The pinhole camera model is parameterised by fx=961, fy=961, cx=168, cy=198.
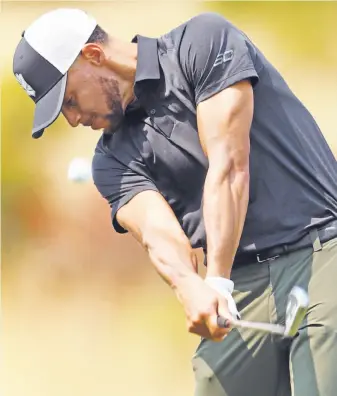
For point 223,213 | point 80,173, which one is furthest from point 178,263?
point 80,173

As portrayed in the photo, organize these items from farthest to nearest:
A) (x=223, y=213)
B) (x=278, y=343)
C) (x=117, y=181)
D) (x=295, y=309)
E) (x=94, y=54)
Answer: (x=117, y=181), (x=94, y=54), (x=278, y=343), (x=223, y=213), (x=295, y=309)

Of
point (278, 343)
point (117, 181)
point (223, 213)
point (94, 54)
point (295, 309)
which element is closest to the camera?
point (295, 309)

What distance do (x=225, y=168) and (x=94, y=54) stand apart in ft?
1.44

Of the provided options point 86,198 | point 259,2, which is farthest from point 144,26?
point 86,198

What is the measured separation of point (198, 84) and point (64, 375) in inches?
88.5

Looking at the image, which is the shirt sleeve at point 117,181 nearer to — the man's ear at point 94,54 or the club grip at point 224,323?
the man's ear at point 94,54

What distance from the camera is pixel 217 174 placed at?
2.00 metres

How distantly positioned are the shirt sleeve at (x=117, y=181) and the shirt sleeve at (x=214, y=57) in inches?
11.0

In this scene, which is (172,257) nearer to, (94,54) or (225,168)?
(225,168)

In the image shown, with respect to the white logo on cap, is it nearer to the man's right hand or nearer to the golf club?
the man's right hand

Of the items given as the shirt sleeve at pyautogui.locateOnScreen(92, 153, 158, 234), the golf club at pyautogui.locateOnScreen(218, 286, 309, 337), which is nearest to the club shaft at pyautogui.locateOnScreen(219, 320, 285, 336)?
the golf club at pyautogui.locateOnScreen(218, 286, 309, 337)

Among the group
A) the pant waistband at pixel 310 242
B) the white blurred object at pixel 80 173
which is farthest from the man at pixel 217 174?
the white blurred object at pixel 80 173

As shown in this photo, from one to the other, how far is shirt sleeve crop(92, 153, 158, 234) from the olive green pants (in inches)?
12.2

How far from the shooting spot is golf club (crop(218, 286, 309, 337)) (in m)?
1.81
